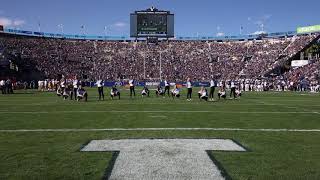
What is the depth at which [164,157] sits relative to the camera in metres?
8.60

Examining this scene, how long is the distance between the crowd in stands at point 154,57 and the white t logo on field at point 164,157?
6737 centimetres

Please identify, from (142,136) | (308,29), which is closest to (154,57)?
(308,29)

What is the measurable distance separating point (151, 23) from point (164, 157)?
189 feet

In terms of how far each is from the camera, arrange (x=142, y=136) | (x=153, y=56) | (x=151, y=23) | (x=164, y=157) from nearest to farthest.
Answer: (x=164, y=157) < (x=142, y=136) < (x=151, y=23) < (x=153, y=56)

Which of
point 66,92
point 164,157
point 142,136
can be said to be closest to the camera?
point 164,157

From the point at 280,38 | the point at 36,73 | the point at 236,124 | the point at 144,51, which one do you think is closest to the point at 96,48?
the point at 144,51

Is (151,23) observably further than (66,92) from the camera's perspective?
Yes

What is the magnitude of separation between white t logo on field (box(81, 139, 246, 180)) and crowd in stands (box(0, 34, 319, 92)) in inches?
2652

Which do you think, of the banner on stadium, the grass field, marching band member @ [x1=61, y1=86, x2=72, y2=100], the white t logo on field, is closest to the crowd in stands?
the banner on stadium

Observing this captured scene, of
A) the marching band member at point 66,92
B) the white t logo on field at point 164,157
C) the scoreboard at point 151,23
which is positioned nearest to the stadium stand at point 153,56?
the scoreboard at point 151,23

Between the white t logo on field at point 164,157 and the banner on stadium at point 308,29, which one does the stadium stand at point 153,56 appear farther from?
the white t logo on field at point 164,157

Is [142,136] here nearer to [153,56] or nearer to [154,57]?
[154,57]

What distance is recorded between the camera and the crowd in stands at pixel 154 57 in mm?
82500

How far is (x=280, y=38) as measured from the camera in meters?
91.9
